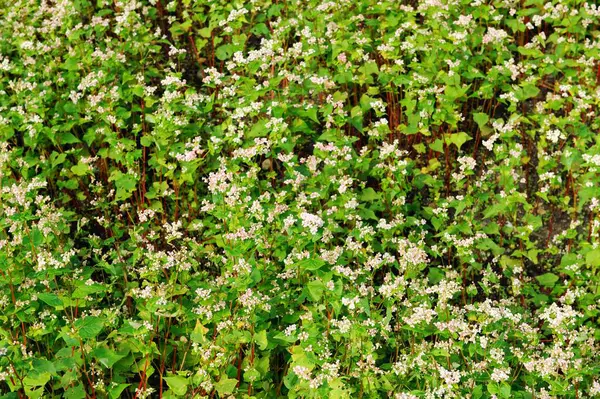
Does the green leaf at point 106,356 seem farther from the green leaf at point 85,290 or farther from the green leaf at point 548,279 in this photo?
the green leaf at point 548,279

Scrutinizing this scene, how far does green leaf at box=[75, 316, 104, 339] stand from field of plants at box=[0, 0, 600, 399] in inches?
1.0

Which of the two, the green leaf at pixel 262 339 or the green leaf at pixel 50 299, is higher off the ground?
the green leaf at pixel 50 299

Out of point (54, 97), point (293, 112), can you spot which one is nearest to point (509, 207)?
point (293, 112)

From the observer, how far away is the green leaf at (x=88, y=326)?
3381 mm

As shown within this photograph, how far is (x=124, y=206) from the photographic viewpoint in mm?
4992

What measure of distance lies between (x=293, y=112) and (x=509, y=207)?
1.69m

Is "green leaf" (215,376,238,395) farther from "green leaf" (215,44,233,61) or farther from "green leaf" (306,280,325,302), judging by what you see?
"green leaf" (215,44,233,61)

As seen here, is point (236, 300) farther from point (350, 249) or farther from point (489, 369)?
point (489, 369)

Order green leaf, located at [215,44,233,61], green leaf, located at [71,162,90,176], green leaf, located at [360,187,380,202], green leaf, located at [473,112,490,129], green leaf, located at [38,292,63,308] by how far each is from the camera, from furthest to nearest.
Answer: green leaf, located at [215,44,233,61] < green leaf, located at [473,112,490,129] < green leaf, located at [71,162,90,176] < green leaf, located at [360,187,380,202] < green leaf, located at [38,292,63,308]

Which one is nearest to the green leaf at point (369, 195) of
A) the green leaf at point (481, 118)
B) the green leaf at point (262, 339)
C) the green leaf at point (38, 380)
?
the green leaf at point (481, 118)

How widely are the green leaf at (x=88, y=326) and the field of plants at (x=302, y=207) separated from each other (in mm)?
25

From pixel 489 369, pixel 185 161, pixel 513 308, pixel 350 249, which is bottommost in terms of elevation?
pixel 513 308

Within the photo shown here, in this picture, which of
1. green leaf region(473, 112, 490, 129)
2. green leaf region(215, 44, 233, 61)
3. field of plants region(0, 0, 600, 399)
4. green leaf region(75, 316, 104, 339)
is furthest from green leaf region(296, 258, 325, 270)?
green leaf region(215, 44, 233, 61)

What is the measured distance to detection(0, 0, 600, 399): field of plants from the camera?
3.64 metres
